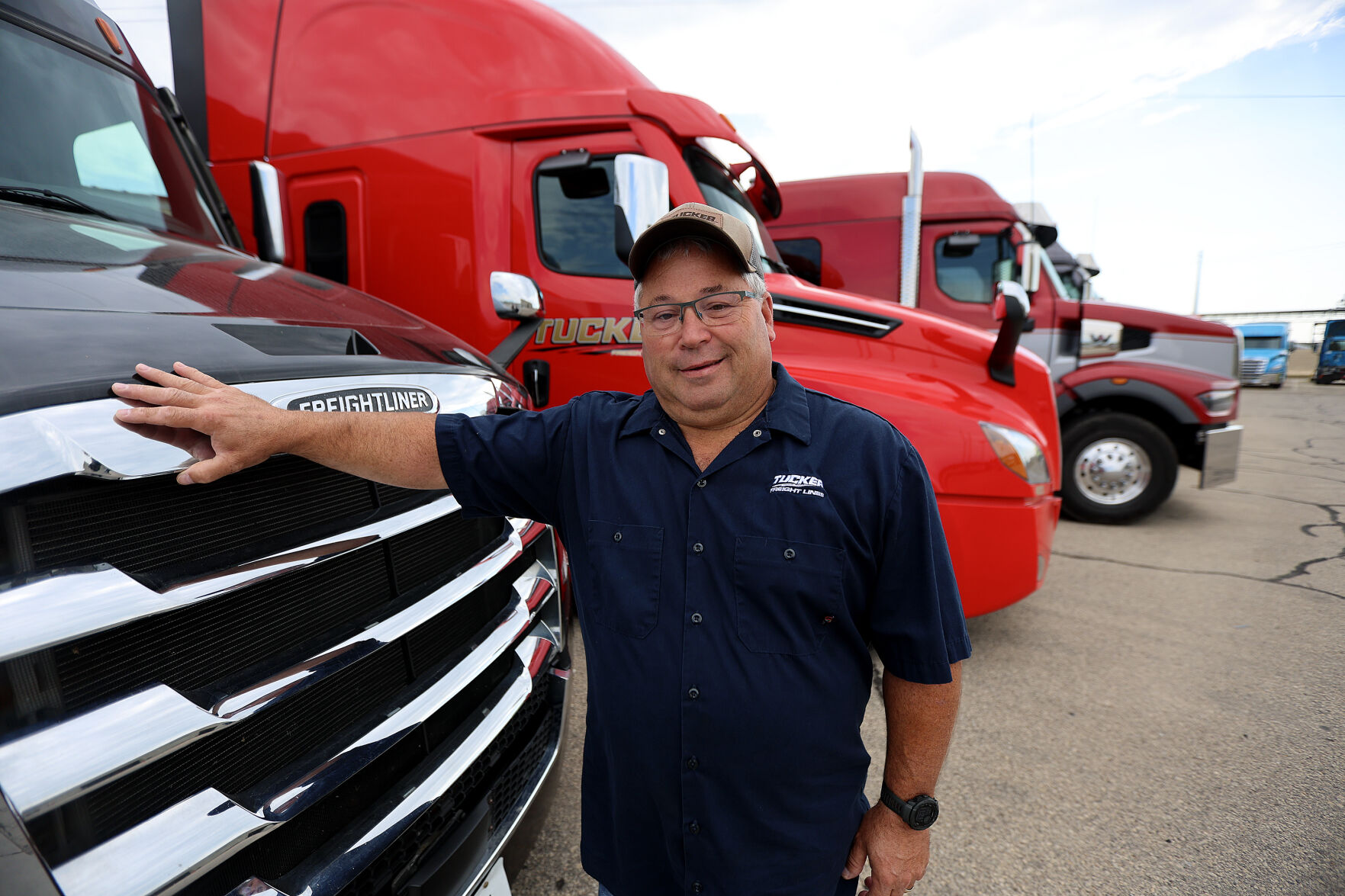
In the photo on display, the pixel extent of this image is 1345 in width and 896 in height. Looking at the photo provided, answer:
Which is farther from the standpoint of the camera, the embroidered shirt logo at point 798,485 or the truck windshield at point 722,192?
the truck windshield at point 722,192

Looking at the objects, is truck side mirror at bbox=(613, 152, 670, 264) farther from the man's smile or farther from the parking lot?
the parking lot

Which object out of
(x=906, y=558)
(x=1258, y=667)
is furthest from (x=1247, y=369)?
(x=906, y=558)

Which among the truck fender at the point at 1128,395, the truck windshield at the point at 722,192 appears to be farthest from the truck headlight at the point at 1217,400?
the truck windshield at the point at 722,192

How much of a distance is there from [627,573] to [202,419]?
758 millimetres

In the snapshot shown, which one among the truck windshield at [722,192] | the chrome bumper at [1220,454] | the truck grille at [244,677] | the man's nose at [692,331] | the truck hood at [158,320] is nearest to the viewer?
the truck grille at [244,677]

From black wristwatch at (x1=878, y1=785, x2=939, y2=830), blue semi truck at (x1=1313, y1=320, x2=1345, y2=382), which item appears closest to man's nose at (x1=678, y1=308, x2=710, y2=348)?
black wristwatch at (x1=878, y1=785, x2=939, y2=830)

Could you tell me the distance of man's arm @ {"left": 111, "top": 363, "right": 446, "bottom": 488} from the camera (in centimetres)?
110

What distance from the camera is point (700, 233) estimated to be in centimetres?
143

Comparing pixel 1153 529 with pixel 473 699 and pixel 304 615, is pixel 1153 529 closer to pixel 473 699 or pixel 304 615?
pixel 473 699

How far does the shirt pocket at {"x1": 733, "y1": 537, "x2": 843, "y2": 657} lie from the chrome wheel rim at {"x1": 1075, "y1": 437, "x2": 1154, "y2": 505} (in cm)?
630

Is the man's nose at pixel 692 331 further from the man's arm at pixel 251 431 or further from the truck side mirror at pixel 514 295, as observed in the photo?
the truck side mirror at pixel 514 295

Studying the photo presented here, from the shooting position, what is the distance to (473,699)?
1.78 metres

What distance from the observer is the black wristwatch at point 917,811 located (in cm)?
140

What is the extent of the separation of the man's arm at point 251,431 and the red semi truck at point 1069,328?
5.26 meters
